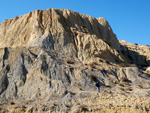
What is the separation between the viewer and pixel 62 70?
22469 millimetres

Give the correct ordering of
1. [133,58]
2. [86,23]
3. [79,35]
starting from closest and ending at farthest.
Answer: [79,35], [86,23], [133,58]

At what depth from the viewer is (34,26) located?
2736 centimetres

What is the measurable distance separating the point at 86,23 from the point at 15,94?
15.9 m

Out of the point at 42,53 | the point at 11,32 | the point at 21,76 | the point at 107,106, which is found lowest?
the point at 107,106

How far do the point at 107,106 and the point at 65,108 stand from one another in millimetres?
3535

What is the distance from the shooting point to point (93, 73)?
22.9 meters

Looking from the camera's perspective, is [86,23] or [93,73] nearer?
[93,73]

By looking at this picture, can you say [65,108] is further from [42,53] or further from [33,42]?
[33,42]

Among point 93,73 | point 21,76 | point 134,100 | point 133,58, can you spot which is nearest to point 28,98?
point 21,76

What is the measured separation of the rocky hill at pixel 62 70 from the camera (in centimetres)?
1844

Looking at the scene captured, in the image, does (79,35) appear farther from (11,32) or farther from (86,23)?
(11,32)

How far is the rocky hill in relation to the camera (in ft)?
60.5

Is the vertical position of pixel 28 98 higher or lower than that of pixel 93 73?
lower

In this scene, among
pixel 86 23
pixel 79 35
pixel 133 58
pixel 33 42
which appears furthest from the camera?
pixel 133 58
